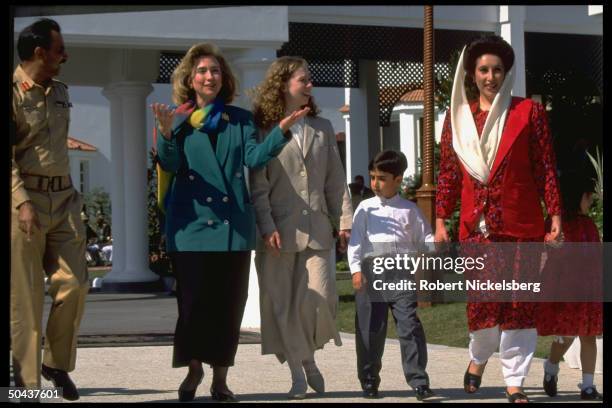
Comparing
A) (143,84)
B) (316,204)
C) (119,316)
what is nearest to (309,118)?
(316,204)

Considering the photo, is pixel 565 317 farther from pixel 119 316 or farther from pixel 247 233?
pixel 119 316

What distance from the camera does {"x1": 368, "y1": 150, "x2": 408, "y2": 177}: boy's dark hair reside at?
7418mm

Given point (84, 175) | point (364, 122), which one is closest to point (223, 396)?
point (364, 122)

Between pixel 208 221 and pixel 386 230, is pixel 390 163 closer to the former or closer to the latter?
pixel 386 230

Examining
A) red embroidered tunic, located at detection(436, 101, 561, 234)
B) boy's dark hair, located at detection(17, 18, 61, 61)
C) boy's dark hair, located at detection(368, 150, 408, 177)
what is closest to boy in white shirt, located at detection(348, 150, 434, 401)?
boy's dark hair, located at detection(368, 150, 408, 177)

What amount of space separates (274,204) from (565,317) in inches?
64.2

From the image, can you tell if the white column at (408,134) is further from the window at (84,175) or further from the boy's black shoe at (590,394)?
the boy's black shoe at (590,394)

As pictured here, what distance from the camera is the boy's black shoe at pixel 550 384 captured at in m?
7.07

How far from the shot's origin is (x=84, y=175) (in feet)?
148

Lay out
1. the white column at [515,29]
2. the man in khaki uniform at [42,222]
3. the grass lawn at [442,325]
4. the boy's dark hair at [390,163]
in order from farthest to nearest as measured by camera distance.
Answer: the white column at [515,29] → the grass lawn at [442,325] → the boy's dark hair at [390,163] → the man in khaki uniform at [42,222]

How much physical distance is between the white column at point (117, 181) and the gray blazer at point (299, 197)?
10.4m

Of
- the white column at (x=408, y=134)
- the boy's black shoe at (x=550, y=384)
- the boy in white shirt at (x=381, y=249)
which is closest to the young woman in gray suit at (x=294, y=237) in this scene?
the boy in white shirt at (x=381, y=249)

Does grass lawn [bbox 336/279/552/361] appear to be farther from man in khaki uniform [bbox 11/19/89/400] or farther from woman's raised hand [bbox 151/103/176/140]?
man in khaki uniform [bbox 11/19/89/400]

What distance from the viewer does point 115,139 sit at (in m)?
17.9
